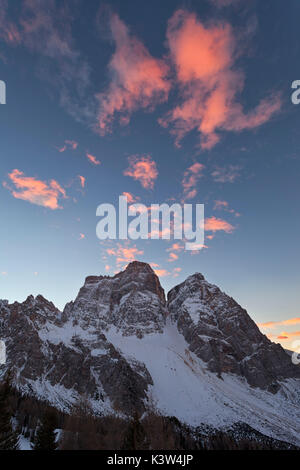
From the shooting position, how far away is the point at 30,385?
16562 centimetres

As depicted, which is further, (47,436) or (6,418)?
(47,436)

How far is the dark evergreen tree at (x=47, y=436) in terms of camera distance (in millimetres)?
38684

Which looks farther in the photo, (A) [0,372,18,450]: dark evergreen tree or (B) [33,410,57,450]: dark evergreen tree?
(B) [33,410,57,450]: dark evergreen tree

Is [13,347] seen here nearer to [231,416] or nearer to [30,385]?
[30,385]

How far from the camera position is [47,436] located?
39156 millimetres

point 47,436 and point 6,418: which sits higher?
point 6,418

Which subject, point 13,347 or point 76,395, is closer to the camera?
point 76,395

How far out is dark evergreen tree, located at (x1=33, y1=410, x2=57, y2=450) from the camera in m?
38.7

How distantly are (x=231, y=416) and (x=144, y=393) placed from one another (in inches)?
2205

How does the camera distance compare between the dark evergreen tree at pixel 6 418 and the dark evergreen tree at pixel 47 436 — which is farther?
the dark evergreen tree at pixel 47 436
